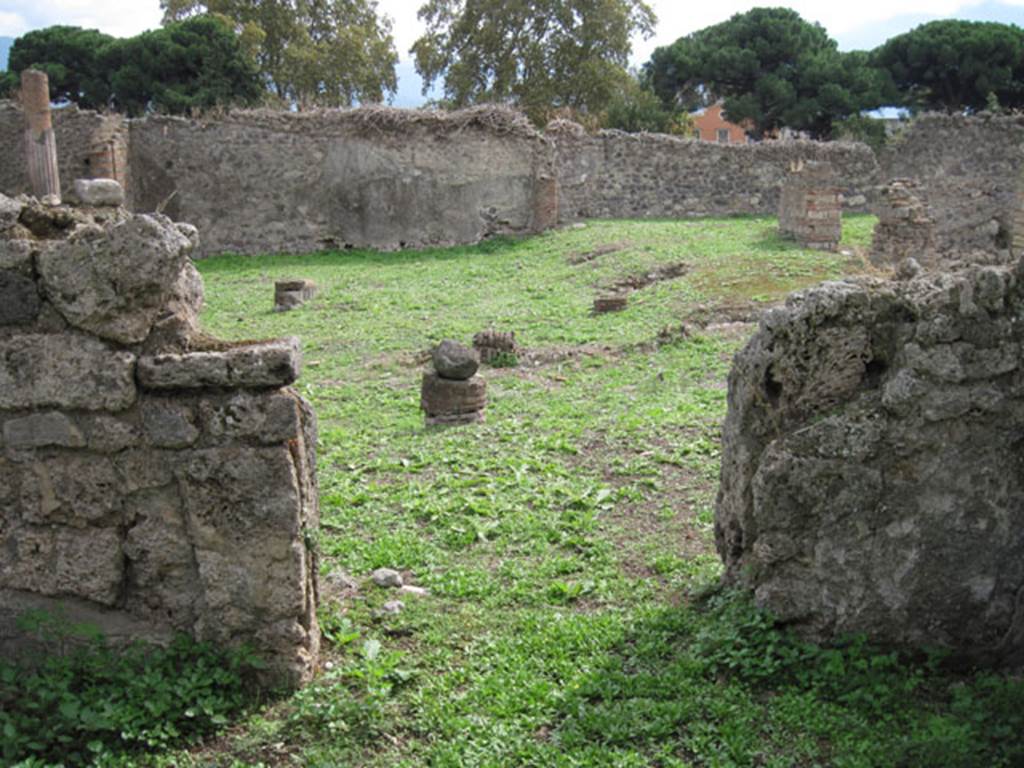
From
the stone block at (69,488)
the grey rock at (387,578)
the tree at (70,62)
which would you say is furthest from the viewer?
the tree at (70,62)

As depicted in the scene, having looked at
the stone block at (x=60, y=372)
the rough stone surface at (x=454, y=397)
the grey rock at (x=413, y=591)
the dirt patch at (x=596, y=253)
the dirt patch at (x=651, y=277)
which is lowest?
the grey rock at (x=413, y=591)

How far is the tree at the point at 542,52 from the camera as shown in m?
36.2

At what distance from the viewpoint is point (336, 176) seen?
20875 millimetres

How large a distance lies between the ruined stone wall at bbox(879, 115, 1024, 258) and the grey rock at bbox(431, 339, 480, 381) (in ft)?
52.4

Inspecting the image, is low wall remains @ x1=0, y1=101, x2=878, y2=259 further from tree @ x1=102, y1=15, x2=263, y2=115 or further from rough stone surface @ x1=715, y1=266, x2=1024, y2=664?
rough stone surface @ x1=715, y1=266, x2=1024, y2=664

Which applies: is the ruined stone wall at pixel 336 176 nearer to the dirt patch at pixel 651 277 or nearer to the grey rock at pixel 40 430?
the dirt patch at pixel 651 277

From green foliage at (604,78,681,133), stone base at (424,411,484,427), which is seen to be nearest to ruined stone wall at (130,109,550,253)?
stone base at (424,411,484,427)

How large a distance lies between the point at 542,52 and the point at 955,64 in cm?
1579

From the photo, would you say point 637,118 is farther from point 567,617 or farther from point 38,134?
point 567,617

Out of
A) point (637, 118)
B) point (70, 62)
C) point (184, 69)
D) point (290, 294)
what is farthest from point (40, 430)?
point (70, 62)

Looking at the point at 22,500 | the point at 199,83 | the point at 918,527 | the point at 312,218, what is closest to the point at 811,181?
the point at 312,218

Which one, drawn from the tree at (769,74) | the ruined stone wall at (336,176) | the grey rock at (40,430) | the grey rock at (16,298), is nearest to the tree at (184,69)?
the ruined stone wall at (336,176)

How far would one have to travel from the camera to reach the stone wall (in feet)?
12.9

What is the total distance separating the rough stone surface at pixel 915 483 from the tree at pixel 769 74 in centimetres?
3750
